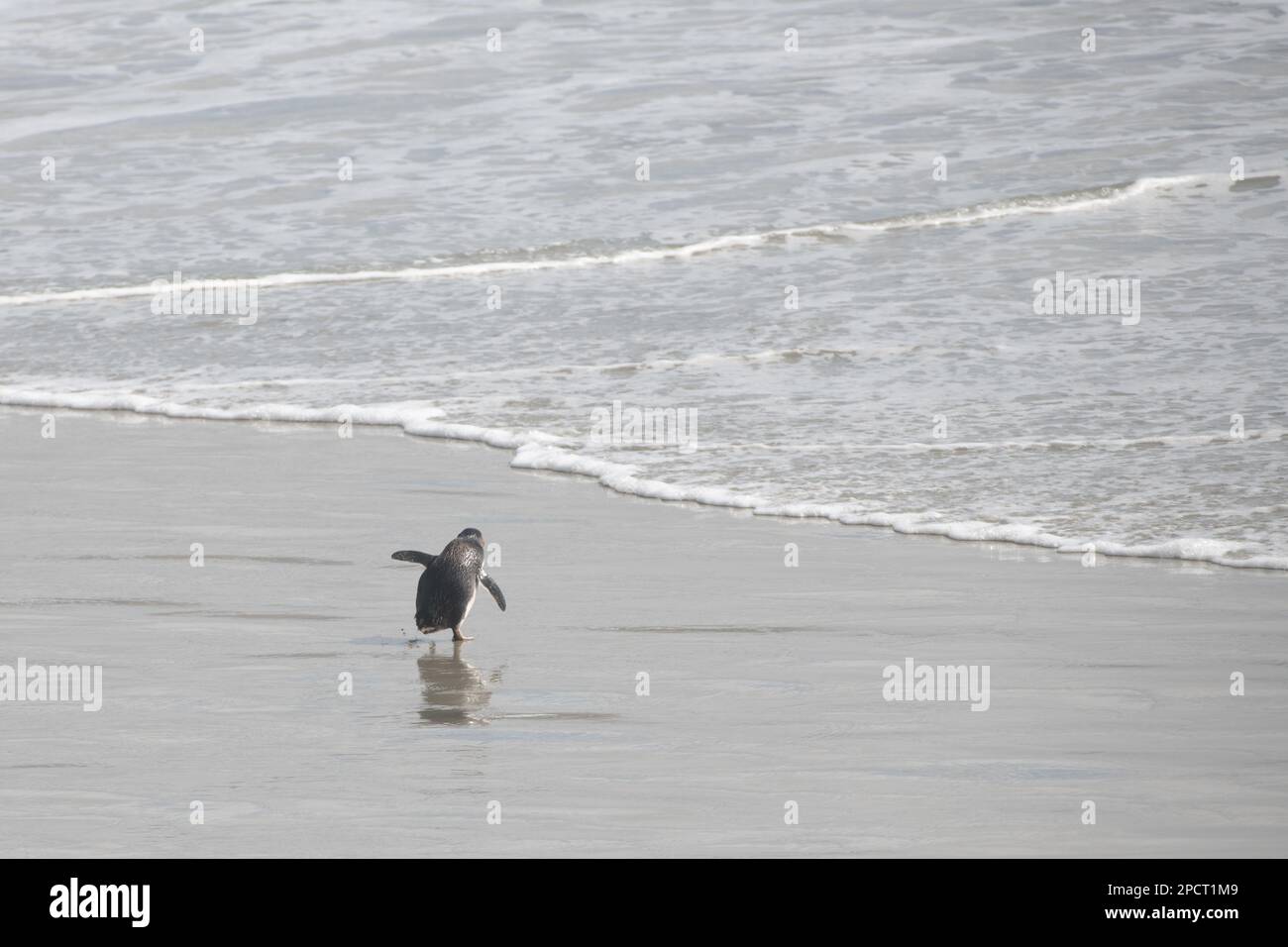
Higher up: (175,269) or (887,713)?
(175,269)

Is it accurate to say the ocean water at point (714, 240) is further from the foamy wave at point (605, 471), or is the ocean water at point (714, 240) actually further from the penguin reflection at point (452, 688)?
the penguin reflection at point (452, 688)

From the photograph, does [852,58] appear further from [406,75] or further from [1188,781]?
[1188,781]

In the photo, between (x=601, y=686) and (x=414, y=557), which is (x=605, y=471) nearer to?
(x=414, y=557)

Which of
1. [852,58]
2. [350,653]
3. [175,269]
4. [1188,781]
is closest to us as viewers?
[1188,781]

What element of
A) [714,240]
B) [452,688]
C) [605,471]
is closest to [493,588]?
[452,688]

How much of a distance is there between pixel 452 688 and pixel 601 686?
46 cm

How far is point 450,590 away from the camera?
6887mm

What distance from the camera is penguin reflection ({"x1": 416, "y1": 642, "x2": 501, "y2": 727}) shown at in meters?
5.91

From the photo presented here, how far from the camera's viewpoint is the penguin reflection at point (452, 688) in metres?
5.91

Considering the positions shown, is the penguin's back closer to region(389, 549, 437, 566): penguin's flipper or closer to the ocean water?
region(389, 549, 437, 566): penguin's flipper

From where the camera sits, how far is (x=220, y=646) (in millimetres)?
6703

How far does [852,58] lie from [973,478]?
15535mm

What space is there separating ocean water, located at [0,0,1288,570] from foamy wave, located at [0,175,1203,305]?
0.07 metres

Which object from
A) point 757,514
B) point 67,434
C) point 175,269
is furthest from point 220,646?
point 175,269
